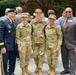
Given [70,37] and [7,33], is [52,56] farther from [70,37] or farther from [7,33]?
[7,33]

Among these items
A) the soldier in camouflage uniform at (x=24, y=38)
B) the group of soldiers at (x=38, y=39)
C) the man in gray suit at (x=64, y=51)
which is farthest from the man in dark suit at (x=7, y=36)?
the man in gray suit at (x=64, y=51)

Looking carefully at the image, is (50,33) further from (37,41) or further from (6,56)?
(6,56)

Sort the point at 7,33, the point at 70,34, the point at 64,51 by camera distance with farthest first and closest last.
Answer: the point at 64,51 → the point at 70,34 → the point at 7,33

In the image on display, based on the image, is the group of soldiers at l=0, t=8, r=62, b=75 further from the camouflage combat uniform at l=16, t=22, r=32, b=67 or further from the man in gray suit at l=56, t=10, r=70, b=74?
the man in gray suit at l=56, t=10, r=70, b=74

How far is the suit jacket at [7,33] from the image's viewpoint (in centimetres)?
648

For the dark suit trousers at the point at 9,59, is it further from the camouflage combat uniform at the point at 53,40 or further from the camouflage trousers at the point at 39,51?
the camouflage combat uniform at the point at 53,40

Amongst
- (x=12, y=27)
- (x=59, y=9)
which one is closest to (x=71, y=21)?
(x=12, y=27)

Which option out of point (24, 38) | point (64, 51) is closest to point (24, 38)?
point (24, 38)

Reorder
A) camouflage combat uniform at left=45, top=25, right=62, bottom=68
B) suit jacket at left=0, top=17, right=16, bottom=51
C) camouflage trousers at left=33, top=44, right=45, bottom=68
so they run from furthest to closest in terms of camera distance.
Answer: camouflage trousers at left=33, top=44, right=45, bottom=68 → camouflage combat uniform at left=45, top=25, right=62, bottom=68 → suit jacket at left=0, top=17, right=16, bottom=51

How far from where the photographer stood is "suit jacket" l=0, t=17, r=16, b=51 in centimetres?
Answer: 648

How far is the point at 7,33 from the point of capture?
6598 mm

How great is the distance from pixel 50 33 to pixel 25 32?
2.17 feet

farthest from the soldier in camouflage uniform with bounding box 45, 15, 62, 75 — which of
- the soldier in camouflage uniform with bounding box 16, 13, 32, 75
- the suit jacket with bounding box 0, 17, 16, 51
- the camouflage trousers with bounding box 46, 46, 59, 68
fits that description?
the suit jacket with bounding box 0, 17, 16, 51

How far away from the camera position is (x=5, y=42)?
662 cm
